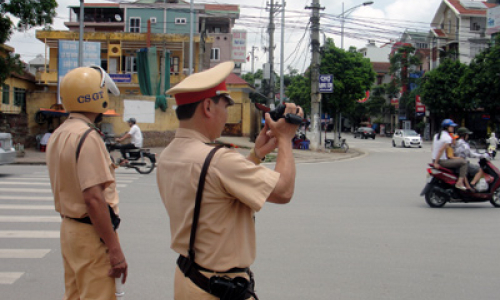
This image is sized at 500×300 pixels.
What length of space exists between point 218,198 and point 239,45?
4875cm

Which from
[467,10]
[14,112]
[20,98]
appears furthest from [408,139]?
[14,112]

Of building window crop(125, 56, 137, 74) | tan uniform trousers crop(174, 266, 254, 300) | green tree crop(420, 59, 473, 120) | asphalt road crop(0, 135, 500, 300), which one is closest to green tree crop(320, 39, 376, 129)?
building window crop(125, 56, 137, 74)

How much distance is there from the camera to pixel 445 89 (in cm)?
4322

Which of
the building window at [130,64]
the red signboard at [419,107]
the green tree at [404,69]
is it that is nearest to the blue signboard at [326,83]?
the building window at [130,64]

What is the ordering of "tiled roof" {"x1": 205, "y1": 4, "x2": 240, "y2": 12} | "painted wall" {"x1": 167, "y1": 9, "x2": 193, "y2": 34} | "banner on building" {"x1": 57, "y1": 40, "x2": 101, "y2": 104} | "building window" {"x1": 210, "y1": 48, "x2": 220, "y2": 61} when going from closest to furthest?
1. "banner on building" {"x1": 57, "y1": 40, "x2": 101, "y2": 104}
2. "painted wall" {"x1": 167, "y1": 9, "x2": 193, "y2": 34}
3. "building window" {"x1": 210, "y1": 48, "x2": 220, "y2": 61}
4. "tiled roof" {"x1": 205, "y1": 4, "x2": 240, "y2": 12}

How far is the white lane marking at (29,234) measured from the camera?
6527 millimetres

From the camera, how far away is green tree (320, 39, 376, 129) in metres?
28.8

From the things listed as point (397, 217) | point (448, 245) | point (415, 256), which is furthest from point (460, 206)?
point (415, 256)

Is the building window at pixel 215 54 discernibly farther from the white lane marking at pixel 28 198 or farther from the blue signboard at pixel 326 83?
the white lane marking at pixel 28 198

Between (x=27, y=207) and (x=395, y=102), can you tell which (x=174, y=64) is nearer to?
(x=27, y=207)

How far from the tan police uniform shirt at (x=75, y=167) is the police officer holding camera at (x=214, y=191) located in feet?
1.78

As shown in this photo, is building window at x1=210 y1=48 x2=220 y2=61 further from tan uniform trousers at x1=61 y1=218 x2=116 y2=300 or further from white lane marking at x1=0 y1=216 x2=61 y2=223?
tan uniform trousers at x1=61 y1=218 x2=116 y2=300

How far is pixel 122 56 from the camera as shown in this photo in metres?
36.0

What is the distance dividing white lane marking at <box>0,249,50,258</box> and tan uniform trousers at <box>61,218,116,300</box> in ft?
11.1
